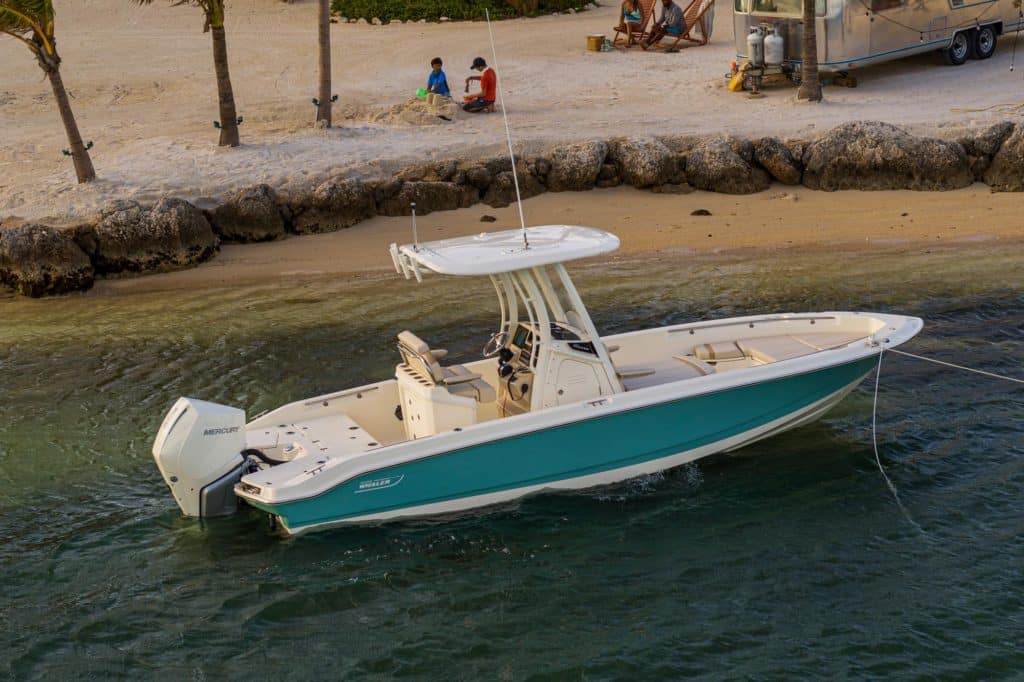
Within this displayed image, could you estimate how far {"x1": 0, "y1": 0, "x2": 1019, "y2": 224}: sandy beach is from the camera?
19344 millimetres

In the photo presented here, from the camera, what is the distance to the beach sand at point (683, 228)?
57.4ft

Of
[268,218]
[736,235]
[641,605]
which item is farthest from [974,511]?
[268,218]

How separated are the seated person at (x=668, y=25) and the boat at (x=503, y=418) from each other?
16730 mm

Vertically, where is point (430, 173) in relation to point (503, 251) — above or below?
above

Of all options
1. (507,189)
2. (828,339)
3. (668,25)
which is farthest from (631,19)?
(828,339)

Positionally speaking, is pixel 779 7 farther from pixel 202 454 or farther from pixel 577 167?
pixel 202 454

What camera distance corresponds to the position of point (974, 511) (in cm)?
982

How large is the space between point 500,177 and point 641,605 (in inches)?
444

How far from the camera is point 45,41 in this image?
720 inches

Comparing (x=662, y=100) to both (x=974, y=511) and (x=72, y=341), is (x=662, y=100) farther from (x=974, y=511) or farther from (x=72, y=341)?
(x=974, y=511)

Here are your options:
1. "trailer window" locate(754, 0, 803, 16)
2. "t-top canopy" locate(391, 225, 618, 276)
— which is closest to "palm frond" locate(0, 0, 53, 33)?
"t-top canopy" locate(391, 225, 618, 276)

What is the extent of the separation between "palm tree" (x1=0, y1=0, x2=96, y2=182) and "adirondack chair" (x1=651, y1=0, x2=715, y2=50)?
13.0 m

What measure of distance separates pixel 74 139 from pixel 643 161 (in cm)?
860

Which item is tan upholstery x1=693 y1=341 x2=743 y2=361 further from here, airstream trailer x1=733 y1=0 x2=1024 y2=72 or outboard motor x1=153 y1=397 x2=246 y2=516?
airstream trailer x1=733 y1=0 x2=1024 y2=72
